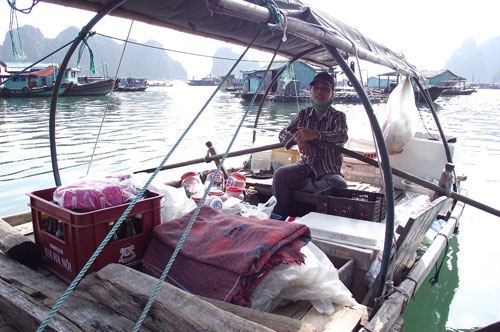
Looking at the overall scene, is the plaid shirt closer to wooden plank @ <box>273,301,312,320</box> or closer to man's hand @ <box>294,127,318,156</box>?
man's hand @ <box>294,127,318,156</box>

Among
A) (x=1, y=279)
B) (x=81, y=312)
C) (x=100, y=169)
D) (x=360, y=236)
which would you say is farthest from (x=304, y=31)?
(x=100, y=169)

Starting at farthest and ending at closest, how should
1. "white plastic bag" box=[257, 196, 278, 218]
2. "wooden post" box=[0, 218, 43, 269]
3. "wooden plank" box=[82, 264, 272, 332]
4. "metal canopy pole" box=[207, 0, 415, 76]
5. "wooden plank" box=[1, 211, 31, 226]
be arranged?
"white plastic bag" box=[257, 196, 278, 218] < "wooden plank" box=[1, 211, 31, 226] < "wooden post" box=[0, 218, 43, 269] < "metal canopy pole" box=[207, 0, 415, 76] < "wooden plank" box=[82, 264, 272, 332]

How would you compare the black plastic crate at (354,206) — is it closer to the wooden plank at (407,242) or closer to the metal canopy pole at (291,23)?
the wooden plank at (407,242)

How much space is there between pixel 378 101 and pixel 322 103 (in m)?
39.6

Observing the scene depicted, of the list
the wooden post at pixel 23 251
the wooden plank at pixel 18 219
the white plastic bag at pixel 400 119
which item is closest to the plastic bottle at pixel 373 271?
the wooden post at pixel 23 251

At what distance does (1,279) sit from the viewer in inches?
90.2

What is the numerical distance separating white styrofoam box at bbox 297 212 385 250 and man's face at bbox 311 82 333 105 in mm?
1377

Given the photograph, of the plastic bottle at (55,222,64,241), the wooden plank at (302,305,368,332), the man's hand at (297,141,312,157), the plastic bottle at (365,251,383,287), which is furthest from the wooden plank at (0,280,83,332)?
the man's hand at (297,141,312,157)

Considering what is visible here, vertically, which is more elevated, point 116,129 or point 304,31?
point 304,31

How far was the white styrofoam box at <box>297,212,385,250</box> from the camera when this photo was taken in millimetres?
3055

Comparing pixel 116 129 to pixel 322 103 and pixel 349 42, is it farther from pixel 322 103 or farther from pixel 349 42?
pixel 349 42

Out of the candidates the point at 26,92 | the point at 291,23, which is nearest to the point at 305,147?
the point at 291,23

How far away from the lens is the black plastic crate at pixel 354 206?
358cm

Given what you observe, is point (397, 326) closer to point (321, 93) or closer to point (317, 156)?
point (317, 156)
